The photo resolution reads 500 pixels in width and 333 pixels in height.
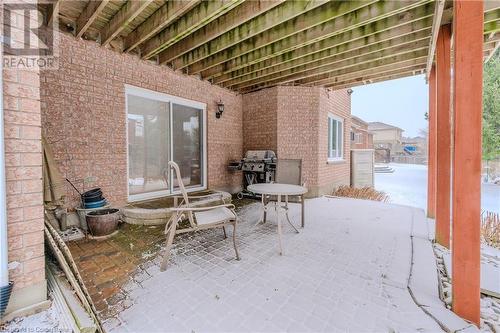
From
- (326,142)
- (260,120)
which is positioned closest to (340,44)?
(260,120)

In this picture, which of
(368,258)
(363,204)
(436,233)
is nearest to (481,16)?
(368,258)

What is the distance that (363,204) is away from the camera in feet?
18.5

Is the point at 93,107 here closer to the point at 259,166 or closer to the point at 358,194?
the point at 259,166

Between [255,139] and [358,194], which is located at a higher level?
[255,139]

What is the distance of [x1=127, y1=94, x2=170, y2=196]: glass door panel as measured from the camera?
→ 4539mm

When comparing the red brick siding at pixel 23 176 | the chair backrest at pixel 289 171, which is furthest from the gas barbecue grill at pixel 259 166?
the red brick siding at pixel 23 176

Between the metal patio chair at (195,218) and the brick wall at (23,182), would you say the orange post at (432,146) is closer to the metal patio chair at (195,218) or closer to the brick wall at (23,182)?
the metal patio chair at (195,218)

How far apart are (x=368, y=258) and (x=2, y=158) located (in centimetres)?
357

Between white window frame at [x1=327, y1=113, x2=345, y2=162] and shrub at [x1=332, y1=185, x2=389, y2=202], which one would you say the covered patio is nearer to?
shrub at [x1=332, y1=185, x2=389, y2=202]

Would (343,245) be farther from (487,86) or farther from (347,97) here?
(487,86)

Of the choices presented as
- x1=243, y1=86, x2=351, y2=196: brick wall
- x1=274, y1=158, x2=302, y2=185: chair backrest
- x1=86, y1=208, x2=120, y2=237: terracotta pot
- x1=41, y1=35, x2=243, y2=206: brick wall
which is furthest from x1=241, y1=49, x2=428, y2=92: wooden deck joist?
x1=86, y1=208, x2=120, y2=237: terracotta pot

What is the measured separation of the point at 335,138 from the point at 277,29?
16.9 ft

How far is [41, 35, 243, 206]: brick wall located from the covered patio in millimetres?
21

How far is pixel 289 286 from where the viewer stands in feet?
7.04
